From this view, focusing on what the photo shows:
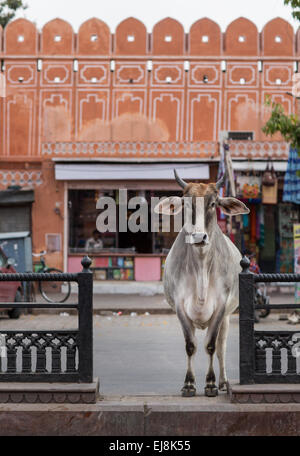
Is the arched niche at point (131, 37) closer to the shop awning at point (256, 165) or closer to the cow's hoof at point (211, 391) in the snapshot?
the shop awning at point (256, 165)

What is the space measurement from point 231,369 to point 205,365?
0.43m

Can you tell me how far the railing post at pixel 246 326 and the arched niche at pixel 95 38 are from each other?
1457 centimetres

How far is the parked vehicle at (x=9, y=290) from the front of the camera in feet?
40.4

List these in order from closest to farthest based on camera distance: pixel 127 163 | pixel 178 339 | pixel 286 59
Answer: pixel 178 339 → pixel 127 163 → pixel 286 59

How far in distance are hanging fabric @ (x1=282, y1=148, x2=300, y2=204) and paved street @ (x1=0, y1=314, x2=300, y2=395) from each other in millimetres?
3598

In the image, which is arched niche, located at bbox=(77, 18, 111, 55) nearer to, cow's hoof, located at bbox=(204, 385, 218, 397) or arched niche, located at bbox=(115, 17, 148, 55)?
arched niche, located at bbox=(115, 17, 148, 55)

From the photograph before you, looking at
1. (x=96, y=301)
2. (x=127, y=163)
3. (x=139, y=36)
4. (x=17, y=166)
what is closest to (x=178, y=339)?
(x=96, y=301)

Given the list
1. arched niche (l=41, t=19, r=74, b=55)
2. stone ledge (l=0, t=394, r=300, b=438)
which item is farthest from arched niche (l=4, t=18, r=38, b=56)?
stone ledge (l=0, t=394, r=300, b=438)

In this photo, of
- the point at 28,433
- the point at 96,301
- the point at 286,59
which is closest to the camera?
the point at 28,433

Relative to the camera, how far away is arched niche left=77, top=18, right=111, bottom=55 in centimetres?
1850

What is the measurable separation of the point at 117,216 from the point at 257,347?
13.5 metres

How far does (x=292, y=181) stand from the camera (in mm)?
15969

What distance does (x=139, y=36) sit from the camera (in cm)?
1859
